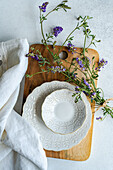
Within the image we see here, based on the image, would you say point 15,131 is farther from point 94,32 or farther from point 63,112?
point 94,32

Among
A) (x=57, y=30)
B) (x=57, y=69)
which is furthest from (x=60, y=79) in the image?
(x=57, y=30)

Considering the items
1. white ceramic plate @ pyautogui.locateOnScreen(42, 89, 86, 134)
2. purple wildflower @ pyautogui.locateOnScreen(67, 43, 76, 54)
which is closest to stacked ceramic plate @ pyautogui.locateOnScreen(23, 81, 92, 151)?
white ceramic plate @ pyautogui.locateOnScreen(42, 89, 86, 134)

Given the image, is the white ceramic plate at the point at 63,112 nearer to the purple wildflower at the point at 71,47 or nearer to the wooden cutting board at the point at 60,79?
the wooden cutting board at the point at 60,79

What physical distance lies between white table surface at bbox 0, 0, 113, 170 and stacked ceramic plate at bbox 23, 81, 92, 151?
95 mm

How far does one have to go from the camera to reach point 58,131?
740mm

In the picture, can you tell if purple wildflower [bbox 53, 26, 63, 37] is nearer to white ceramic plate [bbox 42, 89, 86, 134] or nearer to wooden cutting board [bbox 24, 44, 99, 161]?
wooden cutting board [bbox 24, 44, 99, 161]

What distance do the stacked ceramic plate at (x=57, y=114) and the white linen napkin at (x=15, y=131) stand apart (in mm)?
40

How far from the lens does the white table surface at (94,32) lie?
31.4 inches

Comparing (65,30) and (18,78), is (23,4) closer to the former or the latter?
(65,30)

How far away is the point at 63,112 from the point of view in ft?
2.49

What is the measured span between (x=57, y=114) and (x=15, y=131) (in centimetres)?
17

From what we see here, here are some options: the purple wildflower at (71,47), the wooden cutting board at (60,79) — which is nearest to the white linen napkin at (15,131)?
the wooden cutting board at (60,79)

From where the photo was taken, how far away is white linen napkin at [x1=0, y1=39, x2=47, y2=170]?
2.34ft

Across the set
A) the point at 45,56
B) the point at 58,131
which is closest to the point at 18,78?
the point at 45,56
